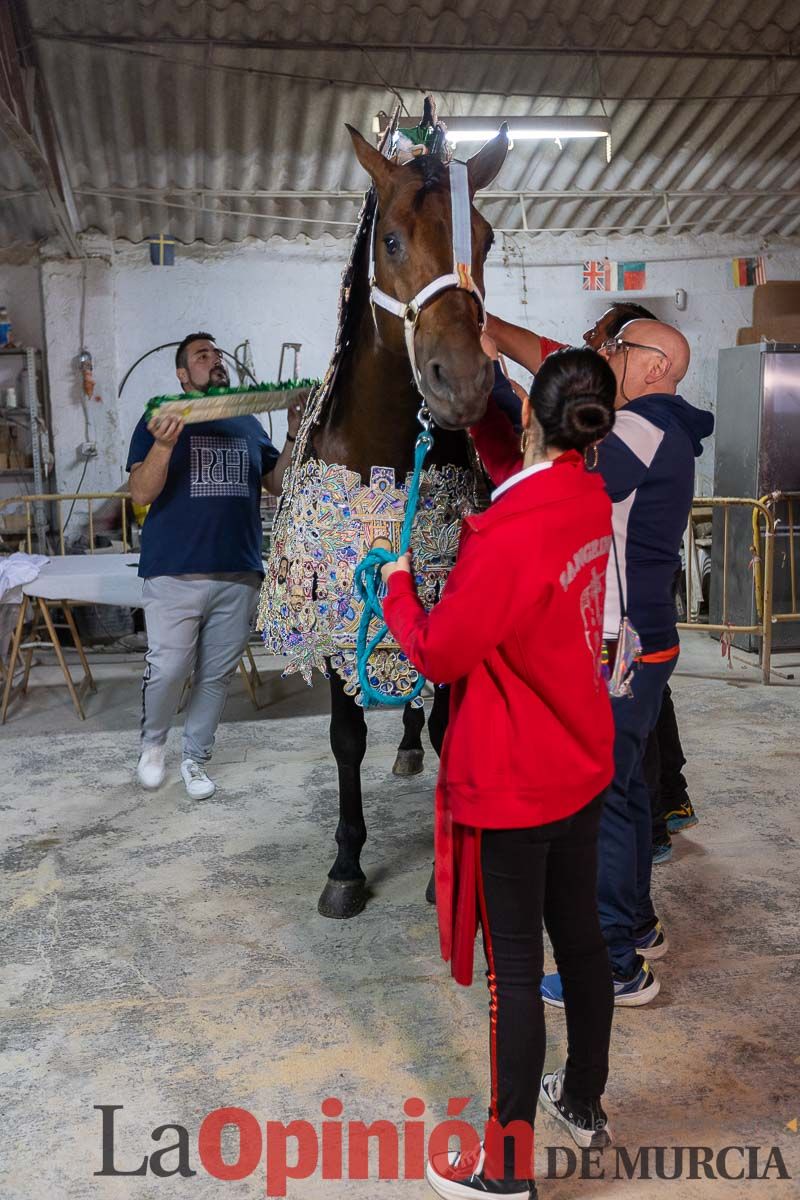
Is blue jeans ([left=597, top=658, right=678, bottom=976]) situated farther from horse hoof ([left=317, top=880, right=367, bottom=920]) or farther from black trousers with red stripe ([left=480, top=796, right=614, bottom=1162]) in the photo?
horse hoof ([left=317, top=880, right=367, bottom=920])

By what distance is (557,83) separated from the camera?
6.81 metres

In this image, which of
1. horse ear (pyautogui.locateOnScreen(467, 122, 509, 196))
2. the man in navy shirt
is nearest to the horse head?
horse ear (pyautogui.locateOnScreen(467, 122, 509, 196))

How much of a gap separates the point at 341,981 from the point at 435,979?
0.24 meters

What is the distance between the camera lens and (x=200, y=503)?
376cm

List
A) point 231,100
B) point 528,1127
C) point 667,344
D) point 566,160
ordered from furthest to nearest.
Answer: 1. point 566,160
2. point 231,100
3. point 667,344
4. point 528,1127

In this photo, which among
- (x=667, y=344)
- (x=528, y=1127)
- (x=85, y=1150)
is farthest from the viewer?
(x=667, y=344)

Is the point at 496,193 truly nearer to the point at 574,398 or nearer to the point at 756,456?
the point at 756,456

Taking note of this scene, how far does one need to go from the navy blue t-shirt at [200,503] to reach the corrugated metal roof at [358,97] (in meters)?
3.53

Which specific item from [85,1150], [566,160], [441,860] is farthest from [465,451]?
[566,160]

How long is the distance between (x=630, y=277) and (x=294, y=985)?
757cm

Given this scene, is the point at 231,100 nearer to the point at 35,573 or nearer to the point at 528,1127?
the point at 35,573

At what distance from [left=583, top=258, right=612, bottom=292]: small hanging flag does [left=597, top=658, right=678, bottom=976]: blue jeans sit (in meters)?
6.83

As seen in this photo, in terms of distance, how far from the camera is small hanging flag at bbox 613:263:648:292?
341 inches

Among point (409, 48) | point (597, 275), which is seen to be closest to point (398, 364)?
point (409, 48)
